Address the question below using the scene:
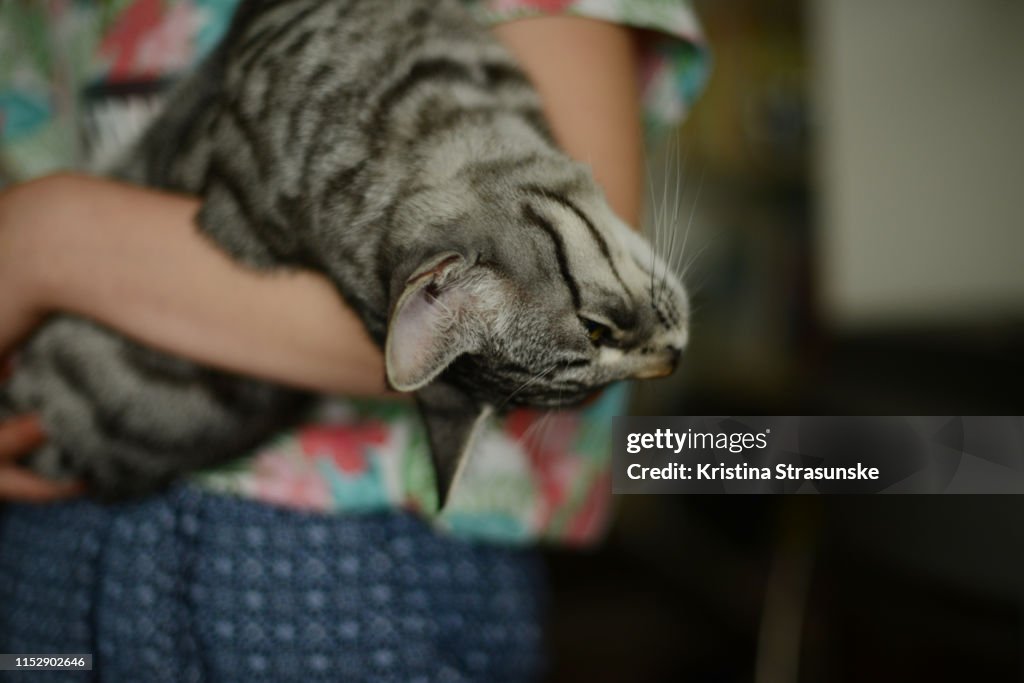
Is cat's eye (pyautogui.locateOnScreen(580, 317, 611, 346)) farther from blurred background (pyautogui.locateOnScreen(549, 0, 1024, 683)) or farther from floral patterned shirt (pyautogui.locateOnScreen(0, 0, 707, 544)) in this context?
blurred background (pyautogui.locateOnScreen(549, 0, 1024, 683))

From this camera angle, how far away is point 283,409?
834 millimetres

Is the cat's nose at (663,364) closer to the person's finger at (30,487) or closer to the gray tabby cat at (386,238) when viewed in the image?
the gray tabby cat at (386,238)

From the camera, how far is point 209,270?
743mm

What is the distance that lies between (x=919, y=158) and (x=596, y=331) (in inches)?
71.2

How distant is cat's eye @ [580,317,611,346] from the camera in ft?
2.23

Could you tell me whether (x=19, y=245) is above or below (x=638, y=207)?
below

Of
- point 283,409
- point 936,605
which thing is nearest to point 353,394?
point 283,409

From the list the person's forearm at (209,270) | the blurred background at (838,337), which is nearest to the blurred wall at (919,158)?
the blurred background at (838,337)

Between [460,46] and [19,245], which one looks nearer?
[19,245]

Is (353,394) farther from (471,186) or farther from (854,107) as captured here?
(854,107)

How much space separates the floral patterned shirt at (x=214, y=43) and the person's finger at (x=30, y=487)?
16cm

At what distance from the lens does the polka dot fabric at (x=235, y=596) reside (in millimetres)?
755

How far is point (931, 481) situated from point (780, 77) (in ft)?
5.03

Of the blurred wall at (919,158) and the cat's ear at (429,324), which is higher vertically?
the blurred wall at (919,158)
